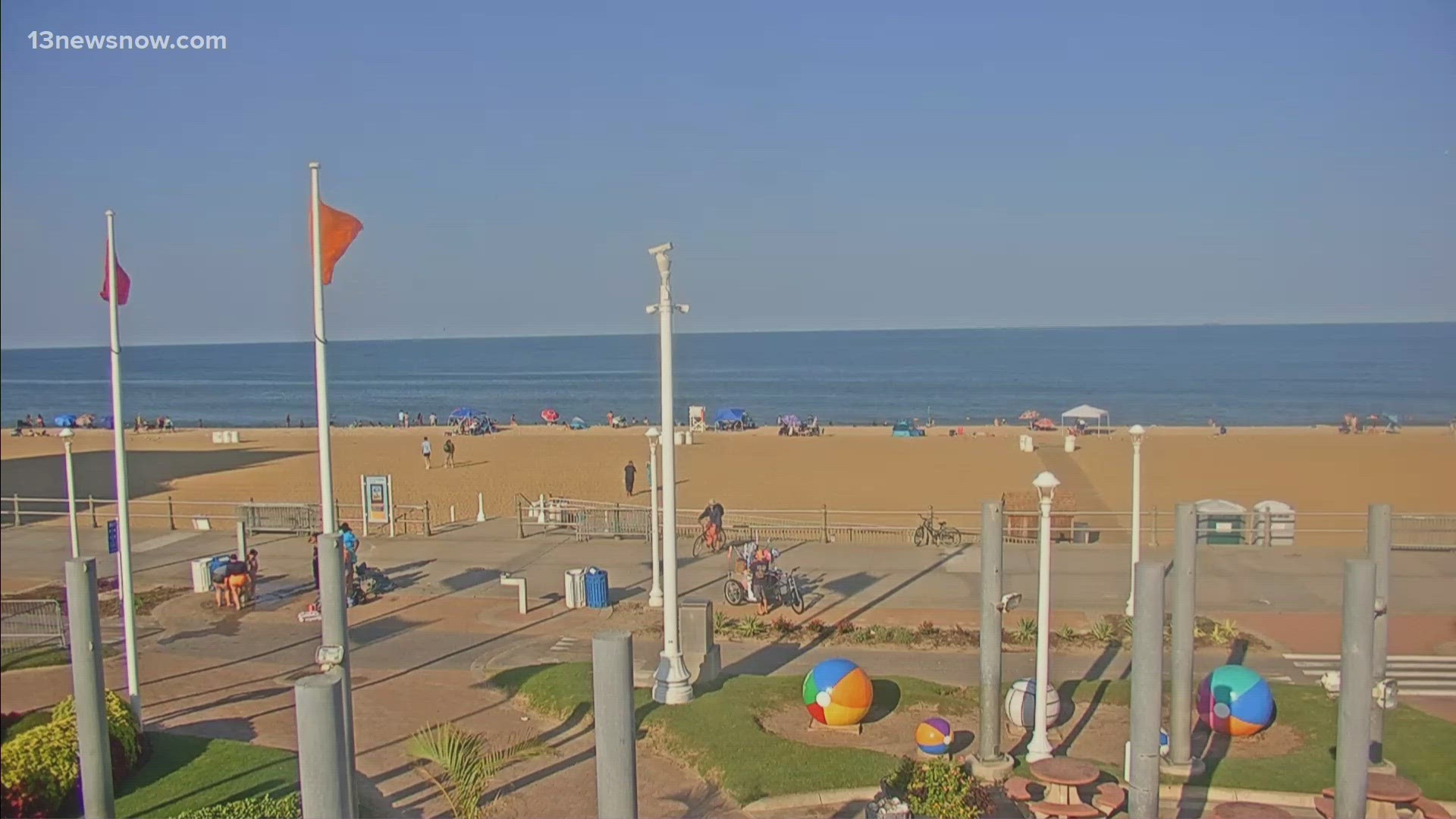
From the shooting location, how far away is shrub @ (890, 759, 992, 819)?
10438mm

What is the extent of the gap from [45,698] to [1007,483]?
31.8 m

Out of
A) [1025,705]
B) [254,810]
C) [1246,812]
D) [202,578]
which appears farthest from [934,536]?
[254,810]

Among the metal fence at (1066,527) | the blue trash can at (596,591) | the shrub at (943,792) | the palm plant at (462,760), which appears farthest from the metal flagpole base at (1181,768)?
the metal fence at (1066,527)

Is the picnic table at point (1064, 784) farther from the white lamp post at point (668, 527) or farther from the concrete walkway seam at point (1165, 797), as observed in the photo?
the white lamp post at point (668, 527)

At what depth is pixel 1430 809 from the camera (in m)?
10.9

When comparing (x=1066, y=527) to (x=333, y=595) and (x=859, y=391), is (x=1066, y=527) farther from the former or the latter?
(x=859, y=391)

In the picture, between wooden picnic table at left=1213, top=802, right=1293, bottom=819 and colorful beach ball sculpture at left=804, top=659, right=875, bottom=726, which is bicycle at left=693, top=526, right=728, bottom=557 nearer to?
colorful beach ball sculpture at left=804, top=659, right=875, bottom=726

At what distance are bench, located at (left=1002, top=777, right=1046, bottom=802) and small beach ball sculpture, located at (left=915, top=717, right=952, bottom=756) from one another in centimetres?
94

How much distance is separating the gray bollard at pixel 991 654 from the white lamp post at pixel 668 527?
4108mm

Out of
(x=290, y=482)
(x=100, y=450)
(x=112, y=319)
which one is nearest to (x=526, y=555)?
(x=112, y=319)

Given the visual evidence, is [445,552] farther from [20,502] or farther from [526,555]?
[20,502]

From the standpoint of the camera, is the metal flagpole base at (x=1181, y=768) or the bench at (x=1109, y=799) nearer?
the bench at (x=1109, y=799)

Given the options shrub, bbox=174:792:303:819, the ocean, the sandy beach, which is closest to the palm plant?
shrub, bbox=174:792:303:819

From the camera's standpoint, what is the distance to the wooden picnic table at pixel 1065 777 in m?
11.0
